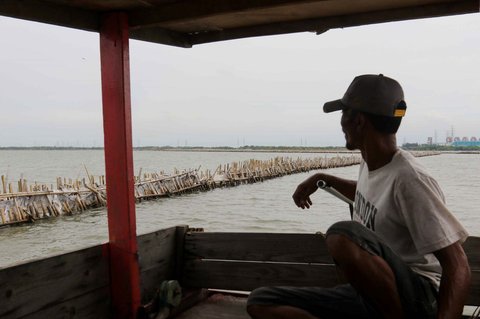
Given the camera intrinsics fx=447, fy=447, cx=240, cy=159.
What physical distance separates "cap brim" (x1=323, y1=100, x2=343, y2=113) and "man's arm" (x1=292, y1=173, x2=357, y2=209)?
612 mm

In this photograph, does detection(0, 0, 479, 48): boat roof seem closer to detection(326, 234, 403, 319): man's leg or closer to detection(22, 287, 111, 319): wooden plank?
detection(326, 234, 403, 319): man's leg

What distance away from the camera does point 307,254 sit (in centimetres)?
362

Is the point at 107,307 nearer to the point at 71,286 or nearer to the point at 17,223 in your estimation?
the point at 71,286

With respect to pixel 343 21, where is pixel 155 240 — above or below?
below

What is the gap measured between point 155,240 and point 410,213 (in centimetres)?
260

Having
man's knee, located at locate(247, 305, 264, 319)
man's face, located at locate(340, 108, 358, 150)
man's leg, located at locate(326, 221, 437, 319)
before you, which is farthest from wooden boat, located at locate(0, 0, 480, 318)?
man's leg, located at locate(326, 221, 437, 319)

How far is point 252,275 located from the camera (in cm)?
380

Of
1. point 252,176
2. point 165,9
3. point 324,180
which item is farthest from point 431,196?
point 252,176

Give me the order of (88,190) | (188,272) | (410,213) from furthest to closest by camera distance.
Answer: (88,190) < (188,272) < (410,213)

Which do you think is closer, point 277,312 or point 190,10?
point 277,312

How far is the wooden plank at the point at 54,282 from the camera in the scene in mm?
2613

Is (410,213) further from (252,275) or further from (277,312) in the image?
(252,275)

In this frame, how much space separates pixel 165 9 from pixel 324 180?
1.61 meters

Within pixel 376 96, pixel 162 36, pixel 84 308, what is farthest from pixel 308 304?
pixel 162 36
